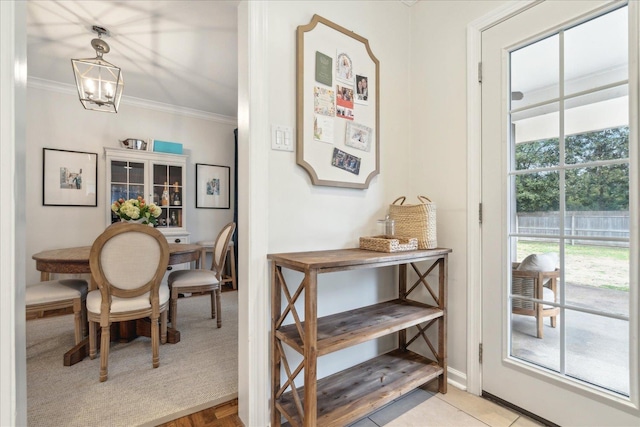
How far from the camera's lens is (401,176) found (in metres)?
2.02

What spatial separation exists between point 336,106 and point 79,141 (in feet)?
11.7

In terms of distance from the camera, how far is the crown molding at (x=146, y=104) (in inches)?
127

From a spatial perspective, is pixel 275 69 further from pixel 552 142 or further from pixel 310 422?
pixel 310 422

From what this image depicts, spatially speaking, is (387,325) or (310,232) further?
(310,232)

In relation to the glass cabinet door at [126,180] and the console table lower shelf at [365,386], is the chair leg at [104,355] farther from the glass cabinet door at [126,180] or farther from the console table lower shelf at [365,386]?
the glass cabinet door at [126,180]

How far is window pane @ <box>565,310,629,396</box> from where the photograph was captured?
1.23 m

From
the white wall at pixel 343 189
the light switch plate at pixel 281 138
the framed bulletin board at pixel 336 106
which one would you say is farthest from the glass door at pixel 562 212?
the light switch plate at pixel 281 138

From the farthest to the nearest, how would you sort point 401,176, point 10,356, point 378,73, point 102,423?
point 401,176
point 378,73
point 102,423
point 10,356

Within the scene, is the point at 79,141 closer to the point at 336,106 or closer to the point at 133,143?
the point at 133,143

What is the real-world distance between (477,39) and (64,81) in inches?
168

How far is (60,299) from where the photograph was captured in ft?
6.68

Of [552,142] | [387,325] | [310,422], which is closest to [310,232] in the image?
[387,325]

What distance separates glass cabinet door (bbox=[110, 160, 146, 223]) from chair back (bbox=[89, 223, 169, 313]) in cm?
214

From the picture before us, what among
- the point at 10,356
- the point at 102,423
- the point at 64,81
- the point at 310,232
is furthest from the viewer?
the point at 64,81
